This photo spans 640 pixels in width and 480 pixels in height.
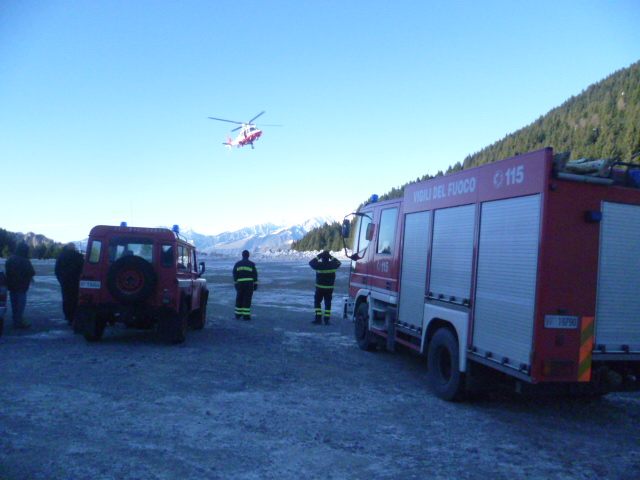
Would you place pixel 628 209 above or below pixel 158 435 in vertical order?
above

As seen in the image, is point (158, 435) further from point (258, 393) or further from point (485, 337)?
point (485, 337)

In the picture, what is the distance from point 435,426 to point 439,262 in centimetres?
221

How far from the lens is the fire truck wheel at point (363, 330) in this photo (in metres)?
9.83

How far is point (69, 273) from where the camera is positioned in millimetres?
11859

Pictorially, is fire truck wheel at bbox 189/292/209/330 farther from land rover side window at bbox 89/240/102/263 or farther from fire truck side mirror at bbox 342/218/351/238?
fire truck side mirror at bbox 342/218/351/238

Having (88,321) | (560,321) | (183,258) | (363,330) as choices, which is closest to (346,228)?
(363,330)

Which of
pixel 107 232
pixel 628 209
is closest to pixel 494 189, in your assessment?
pixel 628 209

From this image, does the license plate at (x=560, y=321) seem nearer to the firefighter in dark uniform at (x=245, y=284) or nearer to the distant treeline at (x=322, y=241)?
the firefighter in dark uniform at (x=245, y=284)

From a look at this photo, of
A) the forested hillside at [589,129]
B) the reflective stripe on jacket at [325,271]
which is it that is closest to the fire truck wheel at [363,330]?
the reflective stripe on jacket at [325,271]

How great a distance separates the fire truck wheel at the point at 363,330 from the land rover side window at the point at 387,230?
1.31 metres

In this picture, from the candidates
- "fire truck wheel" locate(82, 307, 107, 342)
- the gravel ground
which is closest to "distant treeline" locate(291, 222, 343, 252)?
"fire truck wheel" locate(82, 307, 107, 342)

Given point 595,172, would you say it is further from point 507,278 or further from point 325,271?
point 325,271

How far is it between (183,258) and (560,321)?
7.60m

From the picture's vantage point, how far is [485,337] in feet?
18.9
